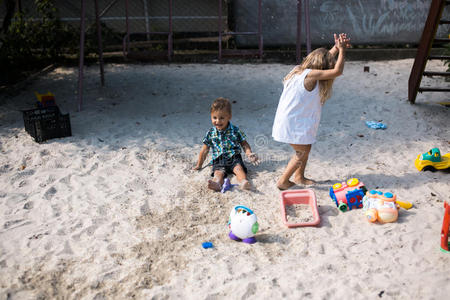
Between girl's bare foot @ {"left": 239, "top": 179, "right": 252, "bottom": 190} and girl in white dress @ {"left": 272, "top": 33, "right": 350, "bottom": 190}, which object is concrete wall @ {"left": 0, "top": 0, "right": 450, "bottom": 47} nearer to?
girl in white dress @ {"left": 272, "top": 33, "right": 350, "bottom": 190}

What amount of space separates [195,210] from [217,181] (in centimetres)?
51

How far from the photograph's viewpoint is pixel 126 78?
27.2ft

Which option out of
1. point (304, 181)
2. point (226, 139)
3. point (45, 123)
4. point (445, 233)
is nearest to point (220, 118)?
point (226, 139)

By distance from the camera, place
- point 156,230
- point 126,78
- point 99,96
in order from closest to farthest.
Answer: point 156,230
point 99,96
point 126,78

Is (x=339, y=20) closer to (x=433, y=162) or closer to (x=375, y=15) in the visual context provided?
(x=375, y=15)

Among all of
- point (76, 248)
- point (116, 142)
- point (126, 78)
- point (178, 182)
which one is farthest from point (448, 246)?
point (126, 78)

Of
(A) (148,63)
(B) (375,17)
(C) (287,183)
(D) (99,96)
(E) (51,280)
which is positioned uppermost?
(B) (375,17)

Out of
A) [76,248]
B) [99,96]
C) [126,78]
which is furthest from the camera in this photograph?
[126,78]

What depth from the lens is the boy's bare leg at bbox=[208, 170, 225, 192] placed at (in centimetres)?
396

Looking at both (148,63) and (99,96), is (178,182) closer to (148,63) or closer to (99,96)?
(99,96)

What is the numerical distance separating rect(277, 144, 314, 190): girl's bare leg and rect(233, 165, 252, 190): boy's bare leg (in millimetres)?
315

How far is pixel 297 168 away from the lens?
398 cm

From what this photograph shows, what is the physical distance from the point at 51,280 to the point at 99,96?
495 cm

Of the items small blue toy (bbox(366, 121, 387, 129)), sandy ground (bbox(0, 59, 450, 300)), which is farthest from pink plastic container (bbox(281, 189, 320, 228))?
small blue toy (bbox(366, 121, 387, 129))
